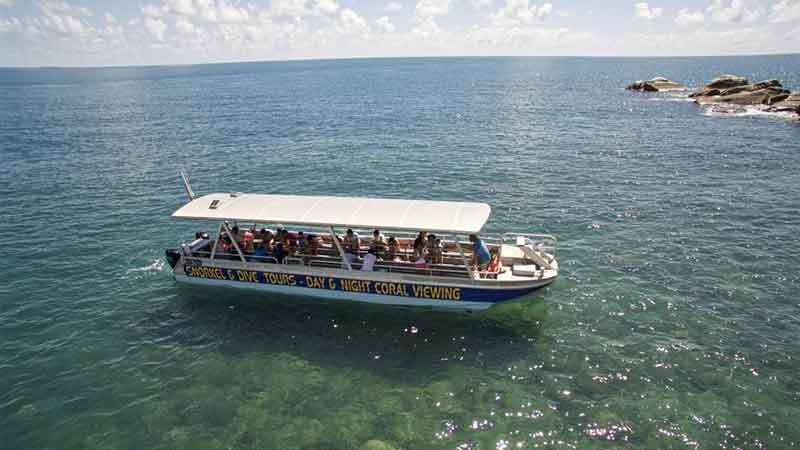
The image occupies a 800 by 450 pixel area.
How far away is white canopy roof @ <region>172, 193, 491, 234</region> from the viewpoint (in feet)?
51.6

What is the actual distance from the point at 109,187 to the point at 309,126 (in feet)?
97.3

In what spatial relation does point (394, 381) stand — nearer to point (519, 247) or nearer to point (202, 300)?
point (519, 247)

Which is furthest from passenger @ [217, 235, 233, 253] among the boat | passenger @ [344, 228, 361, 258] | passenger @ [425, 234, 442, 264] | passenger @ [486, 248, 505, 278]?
passenger @ [486, 248, 505, 278]

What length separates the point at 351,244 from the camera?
716 inches

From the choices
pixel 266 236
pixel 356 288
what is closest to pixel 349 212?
pixel 356 288

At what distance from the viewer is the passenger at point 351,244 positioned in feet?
59.2

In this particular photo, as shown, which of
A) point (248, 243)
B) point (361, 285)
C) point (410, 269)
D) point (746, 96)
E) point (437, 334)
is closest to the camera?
point (437, 334)

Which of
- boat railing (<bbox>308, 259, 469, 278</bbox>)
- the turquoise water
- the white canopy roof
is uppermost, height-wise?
the white canopy roof

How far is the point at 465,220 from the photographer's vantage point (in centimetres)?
1587

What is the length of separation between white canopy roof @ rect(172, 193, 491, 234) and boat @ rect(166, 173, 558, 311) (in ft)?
0.11

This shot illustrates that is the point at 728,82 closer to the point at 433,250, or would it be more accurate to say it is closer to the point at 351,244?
the point at 433,250

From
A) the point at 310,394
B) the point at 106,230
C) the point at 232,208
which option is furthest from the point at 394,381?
the point at 106,230

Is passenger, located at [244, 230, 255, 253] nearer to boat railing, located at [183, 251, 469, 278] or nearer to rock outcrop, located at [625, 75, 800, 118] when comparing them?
boat railing, located at [183, 251, 469, 278]

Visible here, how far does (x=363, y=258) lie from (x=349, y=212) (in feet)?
6.84
